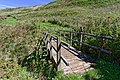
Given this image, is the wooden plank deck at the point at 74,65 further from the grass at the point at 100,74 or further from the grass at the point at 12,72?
the grass at the point at 12,72

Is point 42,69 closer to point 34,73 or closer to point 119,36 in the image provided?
point 34,73

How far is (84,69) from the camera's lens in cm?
1102

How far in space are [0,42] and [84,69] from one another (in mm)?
8745

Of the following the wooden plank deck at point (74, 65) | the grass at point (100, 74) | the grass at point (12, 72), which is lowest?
the grass at point (12, 72)

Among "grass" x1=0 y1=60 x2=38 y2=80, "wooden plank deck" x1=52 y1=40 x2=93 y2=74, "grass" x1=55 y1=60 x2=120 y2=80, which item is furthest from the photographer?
"grass" x1=0 y1=60 x2=38 y2=80

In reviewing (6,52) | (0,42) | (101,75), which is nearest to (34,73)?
(101,75)

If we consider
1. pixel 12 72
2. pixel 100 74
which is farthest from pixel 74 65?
pixel 12 72

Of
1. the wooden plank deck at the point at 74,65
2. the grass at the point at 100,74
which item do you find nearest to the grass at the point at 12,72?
the wooden plank deck at the point at 74,65

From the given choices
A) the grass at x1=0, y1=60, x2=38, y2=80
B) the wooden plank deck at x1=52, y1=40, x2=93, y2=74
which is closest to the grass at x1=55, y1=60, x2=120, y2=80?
the wooden plank deck at x1=52, y1=40, x2=93, y2=74

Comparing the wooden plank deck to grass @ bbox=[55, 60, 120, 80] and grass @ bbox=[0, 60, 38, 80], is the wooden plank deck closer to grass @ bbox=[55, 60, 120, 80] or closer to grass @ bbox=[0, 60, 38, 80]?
grass @ bbox=[55, 60, 120, 80]

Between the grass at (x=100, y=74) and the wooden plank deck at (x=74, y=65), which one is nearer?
the grass at (x=100, y=74)

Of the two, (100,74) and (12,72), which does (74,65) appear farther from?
(12,72)

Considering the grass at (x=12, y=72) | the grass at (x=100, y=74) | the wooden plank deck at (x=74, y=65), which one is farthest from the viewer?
the grass at (x=12, y=72)

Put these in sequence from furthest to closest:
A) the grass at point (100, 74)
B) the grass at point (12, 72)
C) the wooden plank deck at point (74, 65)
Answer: the grass at point (12, 72), the wooden plank deck at point (74, 65), the grass at point (100, 74)
